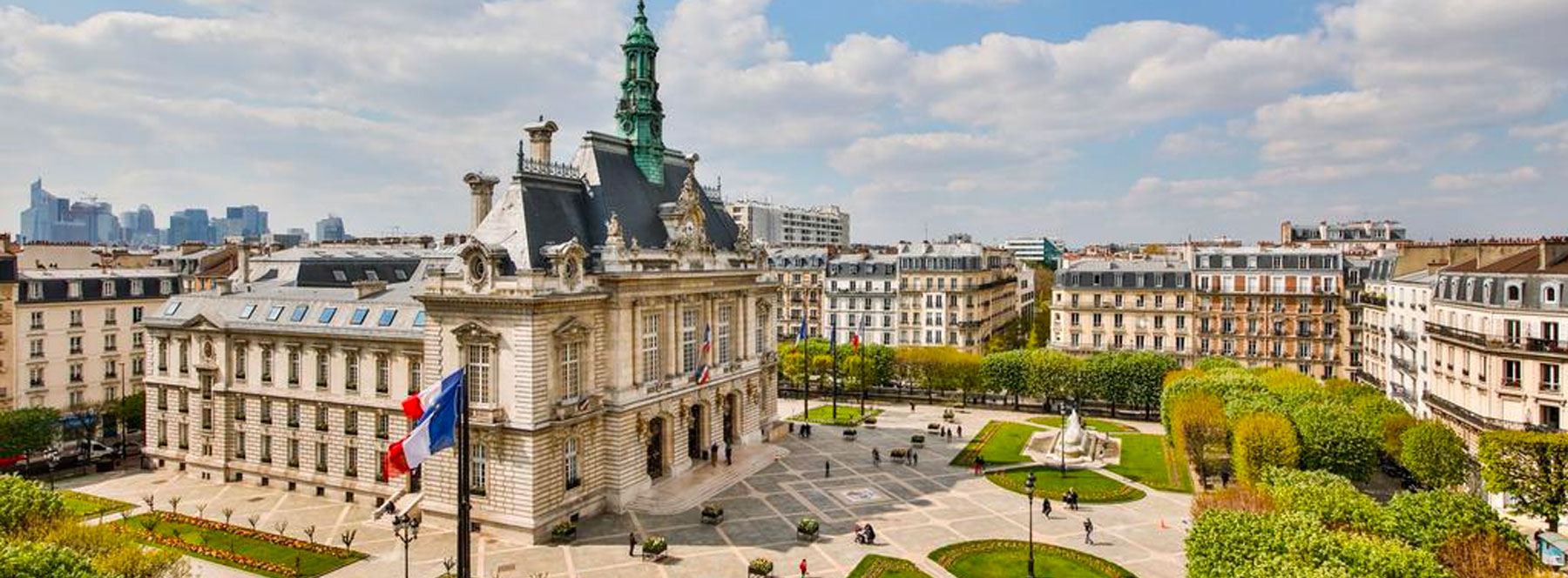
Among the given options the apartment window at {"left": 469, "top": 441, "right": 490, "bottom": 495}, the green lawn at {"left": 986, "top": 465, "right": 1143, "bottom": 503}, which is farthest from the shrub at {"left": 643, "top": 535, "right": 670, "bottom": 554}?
the green lawn at {"left": 986, "top": 465, "right": 1143, "bottom": 503}

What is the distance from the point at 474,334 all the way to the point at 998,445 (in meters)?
43.9

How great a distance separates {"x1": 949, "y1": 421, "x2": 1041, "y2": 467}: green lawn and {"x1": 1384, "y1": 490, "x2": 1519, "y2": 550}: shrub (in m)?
33.1

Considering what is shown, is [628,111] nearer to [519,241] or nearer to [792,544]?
[519,241]

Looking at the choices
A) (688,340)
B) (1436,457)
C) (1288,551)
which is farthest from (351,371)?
(1436,457)

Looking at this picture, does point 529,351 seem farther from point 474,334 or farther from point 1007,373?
point 1007,373

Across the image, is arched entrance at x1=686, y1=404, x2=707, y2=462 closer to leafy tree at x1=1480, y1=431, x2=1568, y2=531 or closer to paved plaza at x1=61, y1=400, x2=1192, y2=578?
paved plaza at x1=61, y1=400, x2=1192, y2=578

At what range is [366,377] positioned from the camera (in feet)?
189

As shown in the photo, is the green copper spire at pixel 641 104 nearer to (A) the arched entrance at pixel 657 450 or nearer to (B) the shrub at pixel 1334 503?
(A) the arched entrance at pixel 657 450

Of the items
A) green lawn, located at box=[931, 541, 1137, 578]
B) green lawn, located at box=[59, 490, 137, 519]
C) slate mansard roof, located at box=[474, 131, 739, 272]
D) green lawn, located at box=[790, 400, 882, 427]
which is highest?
slate mansard roof, located at box=[474, 131, 739, 272]

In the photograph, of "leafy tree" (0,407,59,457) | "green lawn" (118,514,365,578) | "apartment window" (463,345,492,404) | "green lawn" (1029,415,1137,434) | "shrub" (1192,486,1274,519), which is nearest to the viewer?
"shrub" (1192,486,1274,519)

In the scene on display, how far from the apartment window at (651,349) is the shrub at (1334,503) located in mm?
34897

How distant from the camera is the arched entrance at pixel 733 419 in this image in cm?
7062

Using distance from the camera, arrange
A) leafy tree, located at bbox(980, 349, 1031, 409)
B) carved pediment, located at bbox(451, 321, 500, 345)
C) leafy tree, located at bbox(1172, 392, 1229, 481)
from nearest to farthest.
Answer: carved pediment, located at bbox(451, 321, 500, 345)
leafy tree, located at bbox(1172, 392, 1229, 481)
leafy tree, located at bbox(980, 349, 1031, 409)

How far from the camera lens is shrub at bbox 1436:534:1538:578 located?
1321 inches
